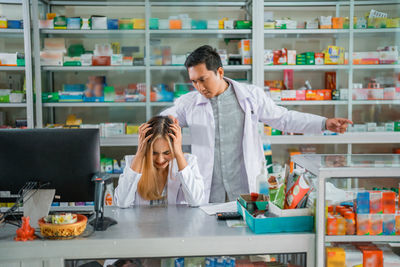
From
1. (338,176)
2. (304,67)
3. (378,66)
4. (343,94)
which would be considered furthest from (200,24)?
(338,176)

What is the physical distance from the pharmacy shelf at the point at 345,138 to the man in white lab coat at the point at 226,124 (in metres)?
1.56

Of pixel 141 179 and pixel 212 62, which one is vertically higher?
pixel 212 62

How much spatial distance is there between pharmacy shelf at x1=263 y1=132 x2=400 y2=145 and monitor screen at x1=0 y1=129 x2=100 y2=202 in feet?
9.70

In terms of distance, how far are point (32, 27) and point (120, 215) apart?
3241mm

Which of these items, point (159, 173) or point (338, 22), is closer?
point (159, 173)

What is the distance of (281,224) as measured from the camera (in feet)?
5.10

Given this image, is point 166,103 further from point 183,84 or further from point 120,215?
point 120,215

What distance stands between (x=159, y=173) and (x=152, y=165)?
154 mm

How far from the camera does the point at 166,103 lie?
14.9 ft

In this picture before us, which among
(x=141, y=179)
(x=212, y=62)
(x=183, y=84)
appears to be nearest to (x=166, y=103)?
(x=183, y=84)

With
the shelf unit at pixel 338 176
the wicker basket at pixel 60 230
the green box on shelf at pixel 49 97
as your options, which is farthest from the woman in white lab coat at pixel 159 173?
the green box on shelf at pixel 49 97

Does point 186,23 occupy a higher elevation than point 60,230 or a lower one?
higher

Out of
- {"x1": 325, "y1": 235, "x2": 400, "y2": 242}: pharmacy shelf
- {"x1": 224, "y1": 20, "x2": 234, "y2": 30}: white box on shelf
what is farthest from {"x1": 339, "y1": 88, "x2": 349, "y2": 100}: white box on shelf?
{"x1": 325, "y1": 235, "x2": 400, "y2": 242}: pharmacy shelf

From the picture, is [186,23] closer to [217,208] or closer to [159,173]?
[159,173]
